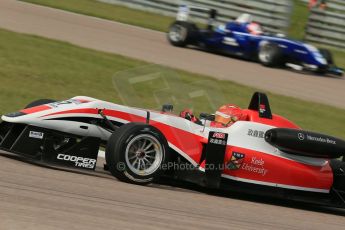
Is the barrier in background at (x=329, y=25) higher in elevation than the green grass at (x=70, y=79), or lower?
higher

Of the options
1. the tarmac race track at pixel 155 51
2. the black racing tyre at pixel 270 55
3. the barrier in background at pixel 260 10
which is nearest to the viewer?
the tarmac race track at pixel 155 51

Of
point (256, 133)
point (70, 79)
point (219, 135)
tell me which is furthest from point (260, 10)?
point (219, 135)

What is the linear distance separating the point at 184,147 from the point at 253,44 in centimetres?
1060

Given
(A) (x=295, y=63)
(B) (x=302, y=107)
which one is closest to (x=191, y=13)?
(A) (x=295, y=63)

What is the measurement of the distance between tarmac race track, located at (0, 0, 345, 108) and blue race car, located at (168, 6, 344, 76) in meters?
0.24

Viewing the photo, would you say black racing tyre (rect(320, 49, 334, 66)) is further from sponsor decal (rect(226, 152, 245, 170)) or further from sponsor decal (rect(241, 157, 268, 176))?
sponsor decal (rect(226, 152, 245, 170))

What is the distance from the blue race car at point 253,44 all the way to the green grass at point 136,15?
2.10 meters

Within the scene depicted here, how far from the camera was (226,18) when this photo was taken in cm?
1986

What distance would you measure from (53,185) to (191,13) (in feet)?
50.7

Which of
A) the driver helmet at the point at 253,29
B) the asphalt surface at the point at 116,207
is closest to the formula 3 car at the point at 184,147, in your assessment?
the asphalt surface at the point at 116,207

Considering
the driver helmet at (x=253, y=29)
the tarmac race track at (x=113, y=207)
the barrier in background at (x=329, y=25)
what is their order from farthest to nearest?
the barrier in background at (x=329, y=25) < the driver helmet at (x=253, y=29) < the tarmac race track at (x=113, y=207)

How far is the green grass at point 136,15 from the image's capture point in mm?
18938

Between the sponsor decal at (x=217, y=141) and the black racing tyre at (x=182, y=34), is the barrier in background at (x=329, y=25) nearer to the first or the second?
the black racing tyre at (x=182, y=34)

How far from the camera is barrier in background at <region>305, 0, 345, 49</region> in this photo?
19719 millimetres
